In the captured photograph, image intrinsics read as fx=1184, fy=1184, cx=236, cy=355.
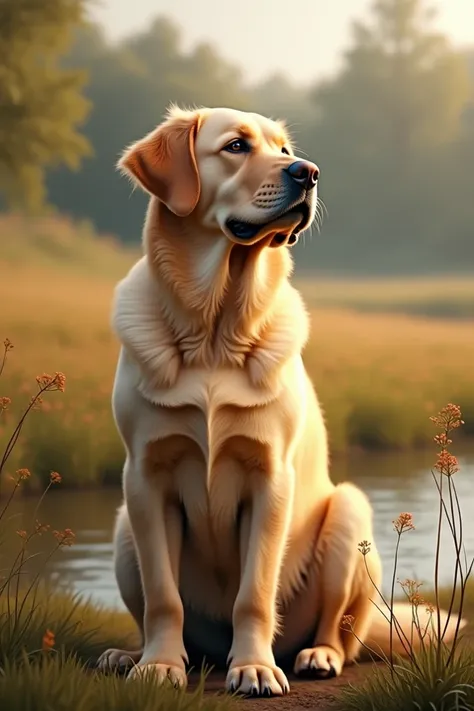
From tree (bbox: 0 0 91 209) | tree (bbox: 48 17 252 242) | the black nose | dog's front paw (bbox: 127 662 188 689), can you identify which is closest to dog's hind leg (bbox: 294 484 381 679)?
dog's front paw (bbox: 127 662 188 689)

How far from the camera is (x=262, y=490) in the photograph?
12.9ft

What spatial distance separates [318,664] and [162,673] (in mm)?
633

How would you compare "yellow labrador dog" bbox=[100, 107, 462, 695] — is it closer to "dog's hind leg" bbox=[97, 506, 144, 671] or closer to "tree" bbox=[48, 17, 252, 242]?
"dog's hind leg" bbox=[97, 506, 144, 671]

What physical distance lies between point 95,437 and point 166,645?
258 inches

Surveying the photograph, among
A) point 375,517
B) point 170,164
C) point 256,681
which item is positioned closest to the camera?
point 256,681

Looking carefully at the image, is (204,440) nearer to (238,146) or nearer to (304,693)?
(304,693)

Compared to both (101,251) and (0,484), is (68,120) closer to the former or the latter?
(0,484)

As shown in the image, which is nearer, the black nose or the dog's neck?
the black nose

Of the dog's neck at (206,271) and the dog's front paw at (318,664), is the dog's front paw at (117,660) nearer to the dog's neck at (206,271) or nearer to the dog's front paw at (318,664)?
the dog's front paw at (318,664)

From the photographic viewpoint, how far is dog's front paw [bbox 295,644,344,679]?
13.6ft

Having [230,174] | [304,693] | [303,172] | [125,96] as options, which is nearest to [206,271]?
[230,174]

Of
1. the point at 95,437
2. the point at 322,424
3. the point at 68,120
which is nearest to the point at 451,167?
the point at 68,120

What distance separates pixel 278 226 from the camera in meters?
3.82

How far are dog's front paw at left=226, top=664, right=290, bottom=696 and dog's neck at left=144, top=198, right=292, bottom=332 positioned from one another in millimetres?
1120
